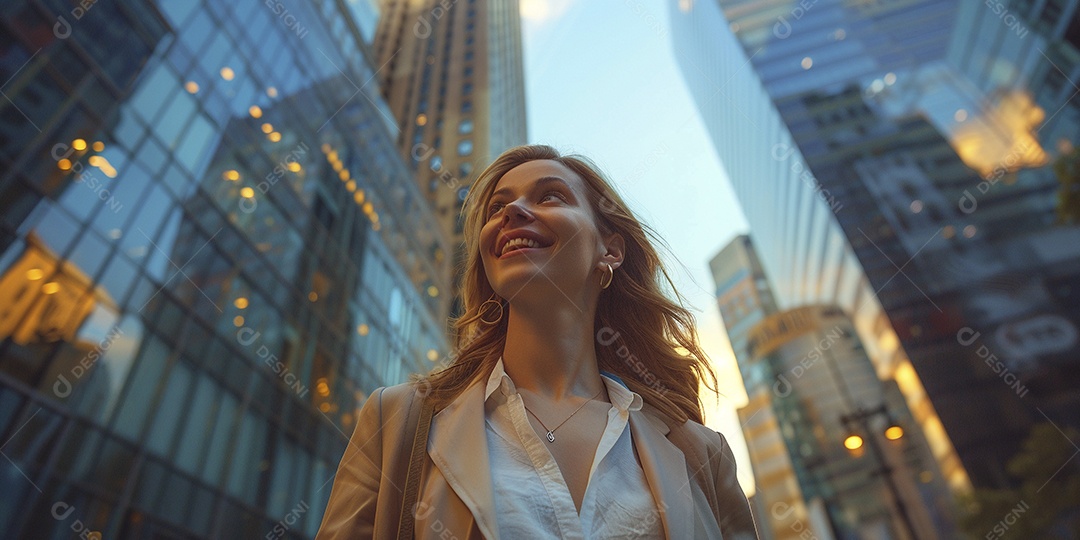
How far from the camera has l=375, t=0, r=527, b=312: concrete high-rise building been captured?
4003 cm

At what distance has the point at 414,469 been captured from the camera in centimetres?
181

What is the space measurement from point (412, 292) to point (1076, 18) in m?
28.9

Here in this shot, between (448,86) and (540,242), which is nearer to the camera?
(540,242)

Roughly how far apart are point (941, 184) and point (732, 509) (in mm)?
37966

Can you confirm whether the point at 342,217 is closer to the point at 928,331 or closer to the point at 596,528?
the point at 596,528

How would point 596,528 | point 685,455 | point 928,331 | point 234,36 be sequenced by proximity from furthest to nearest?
1. point 928,331
2. point 234,36
3. point 685,455
4. point 596,528

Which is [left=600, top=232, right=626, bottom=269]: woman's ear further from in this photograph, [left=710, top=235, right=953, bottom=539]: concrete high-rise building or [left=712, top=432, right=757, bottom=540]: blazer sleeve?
[left=710, top=235, right=953, bottom=539]: concrete high-rise building

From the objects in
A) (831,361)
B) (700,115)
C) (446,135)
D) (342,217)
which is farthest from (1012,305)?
(700,115)

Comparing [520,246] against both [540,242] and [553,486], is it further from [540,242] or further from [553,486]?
[553,486]

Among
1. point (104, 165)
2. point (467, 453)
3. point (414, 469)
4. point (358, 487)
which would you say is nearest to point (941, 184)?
point (104, 165)

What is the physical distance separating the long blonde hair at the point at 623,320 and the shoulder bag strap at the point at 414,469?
430 mm

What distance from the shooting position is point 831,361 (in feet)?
144

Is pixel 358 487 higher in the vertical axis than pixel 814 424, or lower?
higher

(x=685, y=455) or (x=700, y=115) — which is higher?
(x=685, y=455)
